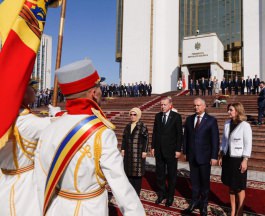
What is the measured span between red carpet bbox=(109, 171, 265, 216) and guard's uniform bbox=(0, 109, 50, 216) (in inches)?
89.5

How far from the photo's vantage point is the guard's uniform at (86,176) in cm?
150

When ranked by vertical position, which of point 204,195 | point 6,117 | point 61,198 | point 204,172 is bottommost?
point 204,195

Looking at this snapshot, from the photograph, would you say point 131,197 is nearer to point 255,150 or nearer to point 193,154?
point 193,154

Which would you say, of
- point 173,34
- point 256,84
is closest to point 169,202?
point 256,84

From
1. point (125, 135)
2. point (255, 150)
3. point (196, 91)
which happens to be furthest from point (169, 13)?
point (125, 135)

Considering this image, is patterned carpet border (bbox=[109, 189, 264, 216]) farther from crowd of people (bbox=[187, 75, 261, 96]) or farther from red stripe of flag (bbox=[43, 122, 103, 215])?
crowd of people (bbox=[187, 75, 261, 96])

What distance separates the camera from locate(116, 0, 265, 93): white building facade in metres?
26.0

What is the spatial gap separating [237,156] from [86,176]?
2827mm

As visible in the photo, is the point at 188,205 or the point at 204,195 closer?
the point at 204,195

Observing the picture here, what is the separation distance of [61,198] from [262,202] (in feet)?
13.4

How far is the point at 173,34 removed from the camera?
29.4 meters

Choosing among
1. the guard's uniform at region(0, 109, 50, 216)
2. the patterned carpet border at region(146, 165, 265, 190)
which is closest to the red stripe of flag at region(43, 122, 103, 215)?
the guard's uniform at region(0, 109, 50, 216)

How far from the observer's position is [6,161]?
233 cm

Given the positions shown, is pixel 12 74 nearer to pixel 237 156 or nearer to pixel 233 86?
pixel 237 156
